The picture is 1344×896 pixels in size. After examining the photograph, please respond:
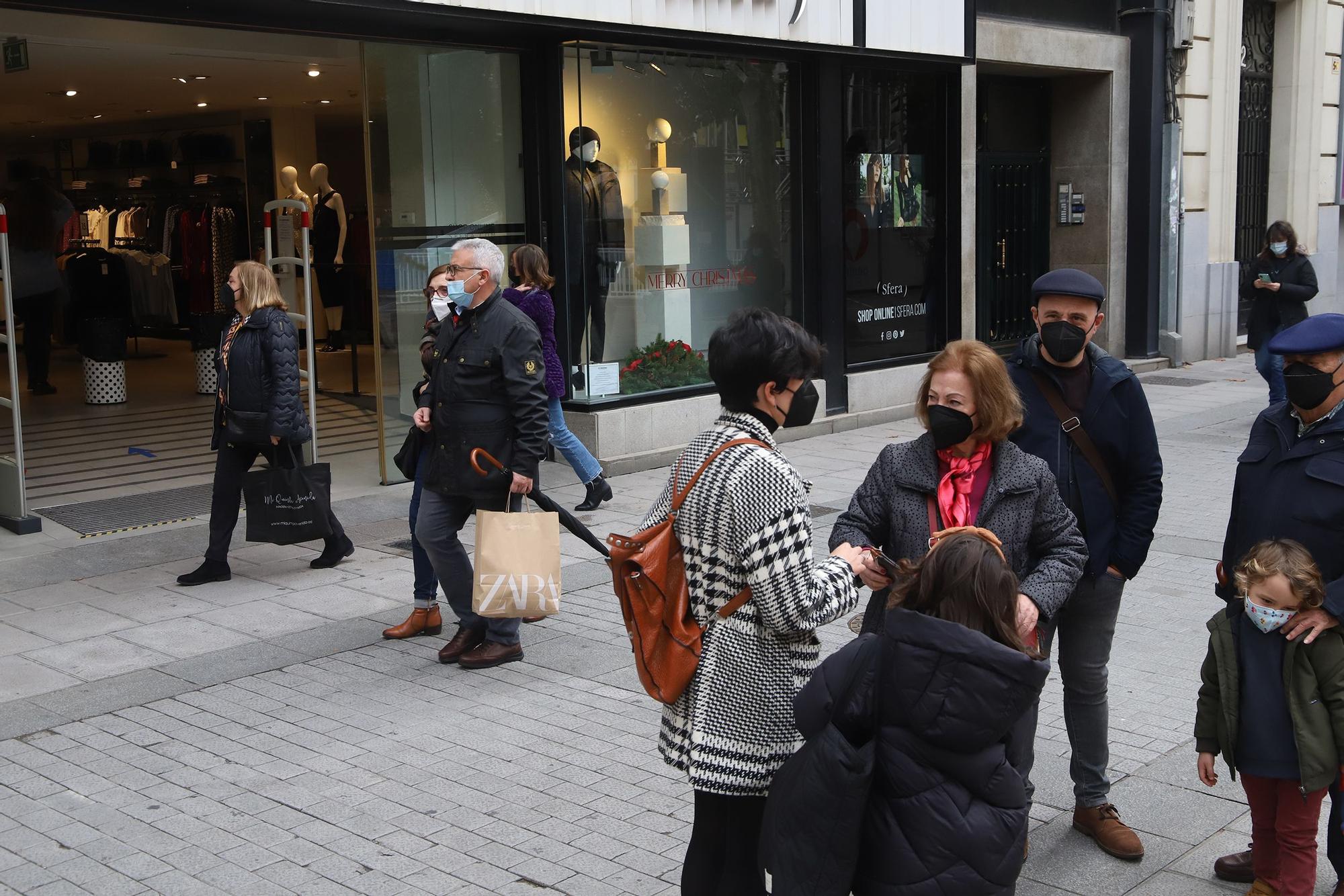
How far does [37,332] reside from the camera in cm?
1492

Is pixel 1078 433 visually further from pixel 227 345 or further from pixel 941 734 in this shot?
pixel 227 345

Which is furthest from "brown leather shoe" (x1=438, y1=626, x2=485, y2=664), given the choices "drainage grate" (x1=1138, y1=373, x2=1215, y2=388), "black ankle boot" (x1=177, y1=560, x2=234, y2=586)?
"drainage grate" (x1=1138, y1=373, x2=1215, y2=388)

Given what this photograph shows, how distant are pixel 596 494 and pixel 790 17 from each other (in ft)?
15.5

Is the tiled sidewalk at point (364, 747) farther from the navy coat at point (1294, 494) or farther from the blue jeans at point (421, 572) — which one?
the navy coat at point (1294, 494)

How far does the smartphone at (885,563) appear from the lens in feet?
11.8

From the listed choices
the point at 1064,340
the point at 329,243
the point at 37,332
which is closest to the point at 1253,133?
the point at 329,243

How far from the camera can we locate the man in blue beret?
12.8ft

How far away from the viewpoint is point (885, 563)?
364 cm

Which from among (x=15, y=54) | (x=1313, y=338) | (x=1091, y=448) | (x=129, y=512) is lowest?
(x=129, y=512)

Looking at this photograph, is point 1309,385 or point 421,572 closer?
point 1309,385

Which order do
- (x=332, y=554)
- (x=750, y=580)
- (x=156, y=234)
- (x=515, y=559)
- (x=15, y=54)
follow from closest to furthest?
(x=750, y=580) < (x=515, y=559) < (x=332, y=554) < (x=15, y=54) < (x=156, y=234)

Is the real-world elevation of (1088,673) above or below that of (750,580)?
below

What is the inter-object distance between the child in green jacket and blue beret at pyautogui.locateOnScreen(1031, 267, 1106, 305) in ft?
2.90

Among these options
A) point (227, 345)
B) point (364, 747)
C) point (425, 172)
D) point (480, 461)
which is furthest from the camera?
point (425, 172)
